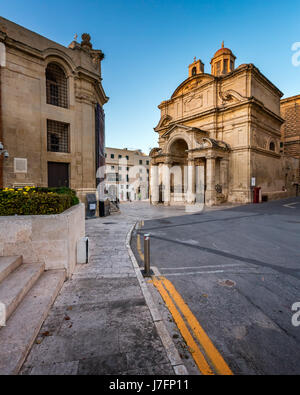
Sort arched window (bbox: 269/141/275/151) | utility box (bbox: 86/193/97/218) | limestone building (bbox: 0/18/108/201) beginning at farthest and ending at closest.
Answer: arched window (bbox: 269/141/275/151), utility box (bbox: 86/193/97/218), limestone building (bbox: 0/18/108/201)

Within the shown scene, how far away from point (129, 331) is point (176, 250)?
3.94m

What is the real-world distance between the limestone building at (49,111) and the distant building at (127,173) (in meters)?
38.3

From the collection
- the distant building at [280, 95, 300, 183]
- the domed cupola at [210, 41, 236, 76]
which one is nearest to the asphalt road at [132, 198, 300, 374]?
the domed cupola at [210, 41, 236, 76]

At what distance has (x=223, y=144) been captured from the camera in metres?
23.0

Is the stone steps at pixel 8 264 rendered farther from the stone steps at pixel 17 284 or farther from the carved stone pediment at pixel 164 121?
the carved stone pediment at pixel 164 121

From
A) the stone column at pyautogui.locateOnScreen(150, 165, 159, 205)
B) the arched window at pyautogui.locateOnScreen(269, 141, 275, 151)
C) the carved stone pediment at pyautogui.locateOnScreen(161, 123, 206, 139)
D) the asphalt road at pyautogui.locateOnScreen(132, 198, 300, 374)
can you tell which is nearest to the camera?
the asphalt road at pyautogui.locateOnScreen(132, 198, 300, 374)

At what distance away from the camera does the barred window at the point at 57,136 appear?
505 inches

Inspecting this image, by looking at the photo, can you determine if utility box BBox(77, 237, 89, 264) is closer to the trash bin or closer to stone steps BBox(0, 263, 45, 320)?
stone steps BBox(0, 263, 45, 320)

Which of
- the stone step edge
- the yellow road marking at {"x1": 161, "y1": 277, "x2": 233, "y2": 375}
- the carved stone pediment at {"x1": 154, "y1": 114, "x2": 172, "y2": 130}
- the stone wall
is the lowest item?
the yellow road marking at {"x1": 161, "y1": 277, "x2": 233, "y2": 375}

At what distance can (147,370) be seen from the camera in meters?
2.04

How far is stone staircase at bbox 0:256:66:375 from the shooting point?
2117 millimetres

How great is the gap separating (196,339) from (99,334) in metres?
1.30

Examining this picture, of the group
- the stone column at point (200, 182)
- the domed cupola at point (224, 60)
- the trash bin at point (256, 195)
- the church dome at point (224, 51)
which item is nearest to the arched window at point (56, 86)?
the stone column at point (200, 182)

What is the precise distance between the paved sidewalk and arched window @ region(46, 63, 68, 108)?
1313 cm
